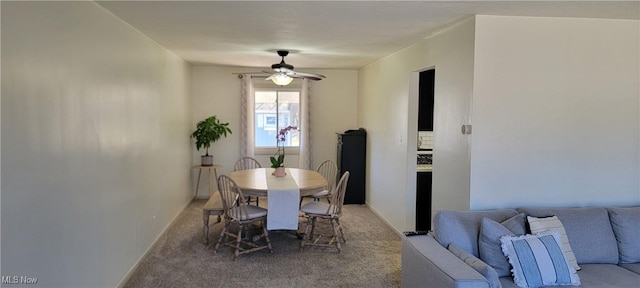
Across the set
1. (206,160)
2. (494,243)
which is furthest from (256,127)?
(494,243)

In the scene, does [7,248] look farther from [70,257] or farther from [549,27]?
[549,27]

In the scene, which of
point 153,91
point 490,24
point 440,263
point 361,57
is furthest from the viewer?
point 361,57

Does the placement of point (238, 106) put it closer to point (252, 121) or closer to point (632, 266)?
point (252, 121)

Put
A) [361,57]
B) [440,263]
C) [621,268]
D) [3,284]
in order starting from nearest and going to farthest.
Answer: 1. [3,284]
2. [440,263]
3. [621,268]
4. [361,57]

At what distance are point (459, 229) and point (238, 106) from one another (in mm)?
4891

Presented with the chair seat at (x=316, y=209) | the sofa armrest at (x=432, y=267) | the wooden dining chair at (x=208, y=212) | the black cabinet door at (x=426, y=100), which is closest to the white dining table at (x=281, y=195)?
the chair seat at (x=316, y=209)

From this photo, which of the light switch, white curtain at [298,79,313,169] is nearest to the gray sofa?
the light switch

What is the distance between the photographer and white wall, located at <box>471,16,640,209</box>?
3158 millimetres

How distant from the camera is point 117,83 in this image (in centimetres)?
323

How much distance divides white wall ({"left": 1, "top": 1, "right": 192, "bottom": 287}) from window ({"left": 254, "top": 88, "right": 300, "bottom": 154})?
2758 millimetres

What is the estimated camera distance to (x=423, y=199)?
468 cm

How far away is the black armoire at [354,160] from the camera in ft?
20.9

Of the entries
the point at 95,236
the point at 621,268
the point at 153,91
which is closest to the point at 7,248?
the point at 95,236

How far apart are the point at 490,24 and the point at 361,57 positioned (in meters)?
2.45
